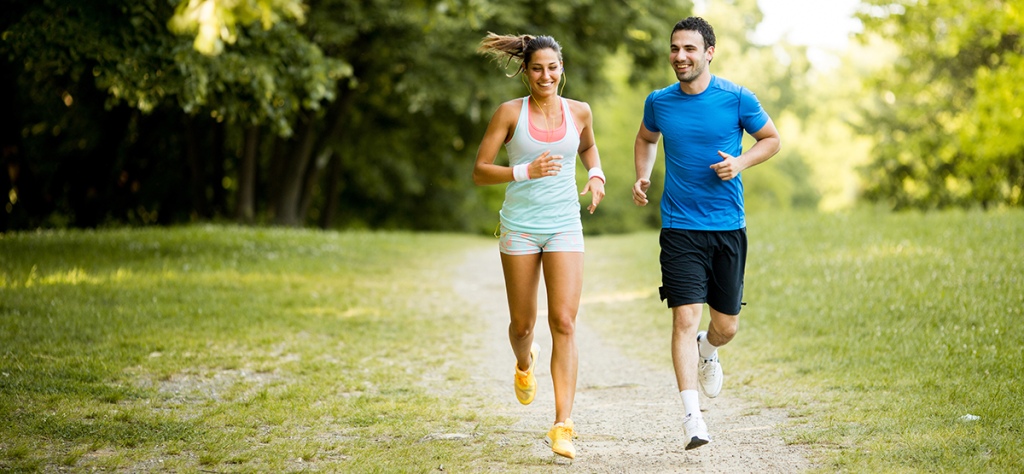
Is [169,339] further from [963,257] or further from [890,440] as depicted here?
[963,257]

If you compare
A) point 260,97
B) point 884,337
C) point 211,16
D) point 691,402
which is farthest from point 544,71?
point 260,97

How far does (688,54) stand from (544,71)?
0.84 m

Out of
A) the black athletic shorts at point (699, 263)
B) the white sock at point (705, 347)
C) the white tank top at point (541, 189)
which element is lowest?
the white sock at point (705, 347)

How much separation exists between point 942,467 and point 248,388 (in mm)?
4806

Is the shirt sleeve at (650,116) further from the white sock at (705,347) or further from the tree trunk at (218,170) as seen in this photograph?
the tree trunk at (218,170)

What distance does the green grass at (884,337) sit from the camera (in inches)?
220

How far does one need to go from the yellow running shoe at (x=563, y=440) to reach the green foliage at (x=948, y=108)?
58.1 feet

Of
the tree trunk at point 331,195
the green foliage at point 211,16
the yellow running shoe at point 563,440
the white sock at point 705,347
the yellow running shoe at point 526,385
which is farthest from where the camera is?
the tree trunk at point 331,195

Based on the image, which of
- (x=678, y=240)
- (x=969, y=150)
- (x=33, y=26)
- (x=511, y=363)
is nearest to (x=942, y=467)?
(x=678, y=240)

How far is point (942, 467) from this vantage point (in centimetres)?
497

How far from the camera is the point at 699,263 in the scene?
5785 millimetres

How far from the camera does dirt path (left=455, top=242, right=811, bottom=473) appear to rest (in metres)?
5.43

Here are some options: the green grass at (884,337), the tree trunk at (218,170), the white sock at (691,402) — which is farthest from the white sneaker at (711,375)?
the tree trunk at (218,170)

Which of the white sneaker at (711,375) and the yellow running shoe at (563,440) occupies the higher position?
the white sneaker at (711,375)
